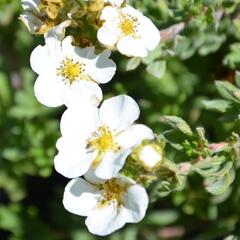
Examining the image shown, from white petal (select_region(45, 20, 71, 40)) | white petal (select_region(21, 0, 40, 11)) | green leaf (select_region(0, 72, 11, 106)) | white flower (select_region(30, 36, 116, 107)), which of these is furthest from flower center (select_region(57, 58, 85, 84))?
green leaf (select_region(0, 72, 11, 106))

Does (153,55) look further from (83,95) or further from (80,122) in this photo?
(80,122)

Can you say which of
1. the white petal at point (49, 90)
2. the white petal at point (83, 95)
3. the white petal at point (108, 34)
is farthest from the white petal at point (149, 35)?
the white petal at point (49, 90)

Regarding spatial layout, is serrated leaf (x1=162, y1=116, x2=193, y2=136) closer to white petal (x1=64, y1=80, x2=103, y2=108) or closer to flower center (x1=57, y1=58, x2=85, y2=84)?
white petal (x1=64, y1=80, x2=103, y2=108)

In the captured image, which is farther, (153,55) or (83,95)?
(153,55)

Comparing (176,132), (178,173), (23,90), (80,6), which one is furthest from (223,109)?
(23,90)

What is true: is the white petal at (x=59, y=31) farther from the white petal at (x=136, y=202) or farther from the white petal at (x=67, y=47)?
the white petal at (x=136, y=202)

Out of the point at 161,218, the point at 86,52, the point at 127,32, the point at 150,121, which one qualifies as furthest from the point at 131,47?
the point at 161,218

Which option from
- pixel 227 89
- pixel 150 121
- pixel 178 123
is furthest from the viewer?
pixel 150 121
